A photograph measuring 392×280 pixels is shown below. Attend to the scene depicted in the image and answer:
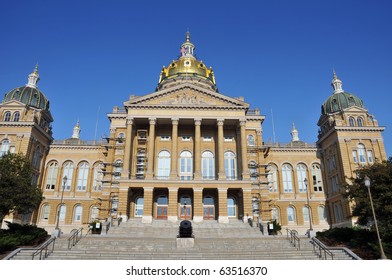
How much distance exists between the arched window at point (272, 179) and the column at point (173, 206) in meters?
17.6

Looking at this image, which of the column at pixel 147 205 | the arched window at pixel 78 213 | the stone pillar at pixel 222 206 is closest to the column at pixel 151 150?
the column at pixel 147 205

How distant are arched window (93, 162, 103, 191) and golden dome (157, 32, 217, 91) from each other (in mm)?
19992

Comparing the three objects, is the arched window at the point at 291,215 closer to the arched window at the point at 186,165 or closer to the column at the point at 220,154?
the column at the point at 220,154

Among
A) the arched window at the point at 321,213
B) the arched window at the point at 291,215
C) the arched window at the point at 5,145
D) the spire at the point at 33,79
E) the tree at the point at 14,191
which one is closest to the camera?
the tree at the point at 14,191

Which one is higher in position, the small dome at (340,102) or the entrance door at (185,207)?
the small dome at (340,102)

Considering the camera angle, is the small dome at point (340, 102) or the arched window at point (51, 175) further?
the small dome at point (340, 102)

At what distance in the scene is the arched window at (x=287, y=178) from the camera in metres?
49.0

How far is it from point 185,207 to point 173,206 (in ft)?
13.1

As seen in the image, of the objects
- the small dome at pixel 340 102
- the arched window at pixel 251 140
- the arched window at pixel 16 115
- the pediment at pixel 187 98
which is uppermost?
the small dome at pixel 340 102

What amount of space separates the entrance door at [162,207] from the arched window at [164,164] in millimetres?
3411

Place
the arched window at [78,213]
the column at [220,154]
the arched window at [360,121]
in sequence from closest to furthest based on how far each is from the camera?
1. the column at [220,154]
2. the arched window at [360,121]
3. the arched window at [78,213]

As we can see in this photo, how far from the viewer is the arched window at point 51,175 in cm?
4806

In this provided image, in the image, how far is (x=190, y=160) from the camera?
43.6 metres

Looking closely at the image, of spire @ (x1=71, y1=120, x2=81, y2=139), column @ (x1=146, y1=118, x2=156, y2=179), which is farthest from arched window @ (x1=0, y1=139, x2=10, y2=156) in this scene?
spire @ (x1=71, y1=120, x2=81, y2=139)
